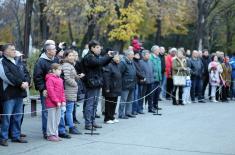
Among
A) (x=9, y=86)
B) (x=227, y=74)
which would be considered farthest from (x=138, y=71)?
(x=227, y=74)

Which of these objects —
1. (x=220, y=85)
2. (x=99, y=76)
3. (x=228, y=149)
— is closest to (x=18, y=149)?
(x=99, y=76)

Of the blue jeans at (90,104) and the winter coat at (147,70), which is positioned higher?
the winter coat at (147,70)

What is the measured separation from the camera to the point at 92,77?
12.0 m

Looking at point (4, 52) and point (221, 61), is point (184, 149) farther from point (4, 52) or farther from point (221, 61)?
point (221, 61)

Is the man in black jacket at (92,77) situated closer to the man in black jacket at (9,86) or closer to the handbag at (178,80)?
the man in black jacket at (9,86)

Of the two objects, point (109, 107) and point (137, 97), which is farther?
point (137, 97)

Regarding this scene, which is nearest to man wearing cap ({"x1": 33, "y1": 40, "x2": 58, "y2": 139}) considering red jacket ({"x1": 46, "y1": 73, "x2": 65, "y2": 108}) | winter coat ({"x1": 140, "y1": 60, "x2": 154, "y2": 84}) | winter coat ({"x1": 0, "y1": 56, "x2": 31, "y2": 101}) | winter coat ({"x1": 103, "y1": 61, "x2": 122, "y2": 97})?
red jacket ({"x1": 46, "y1": 73, "x2": 65, "y2": 108})

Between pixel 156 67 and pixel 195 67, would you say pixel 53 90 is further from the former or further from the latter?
pixel 195 67

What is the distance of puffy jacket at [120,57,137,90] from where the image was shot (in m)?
14.1

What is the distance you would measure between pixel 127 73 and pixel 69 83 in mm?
3224

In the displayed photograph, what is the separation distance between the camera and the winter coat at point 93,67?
1177 centimetres

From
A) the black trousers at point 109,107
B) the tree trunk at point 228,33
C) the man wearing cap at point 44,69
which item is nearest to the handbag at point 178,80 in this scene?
the black trousers at point 109,107

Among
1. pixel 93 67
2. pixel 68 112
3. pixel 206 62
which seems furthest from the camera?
pixel 206 62

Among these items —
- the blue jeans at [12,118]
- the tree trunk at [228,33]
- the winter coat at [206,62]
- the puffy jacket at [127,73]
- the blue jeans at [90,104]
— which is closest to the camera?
the blue jeans at [12,118]
